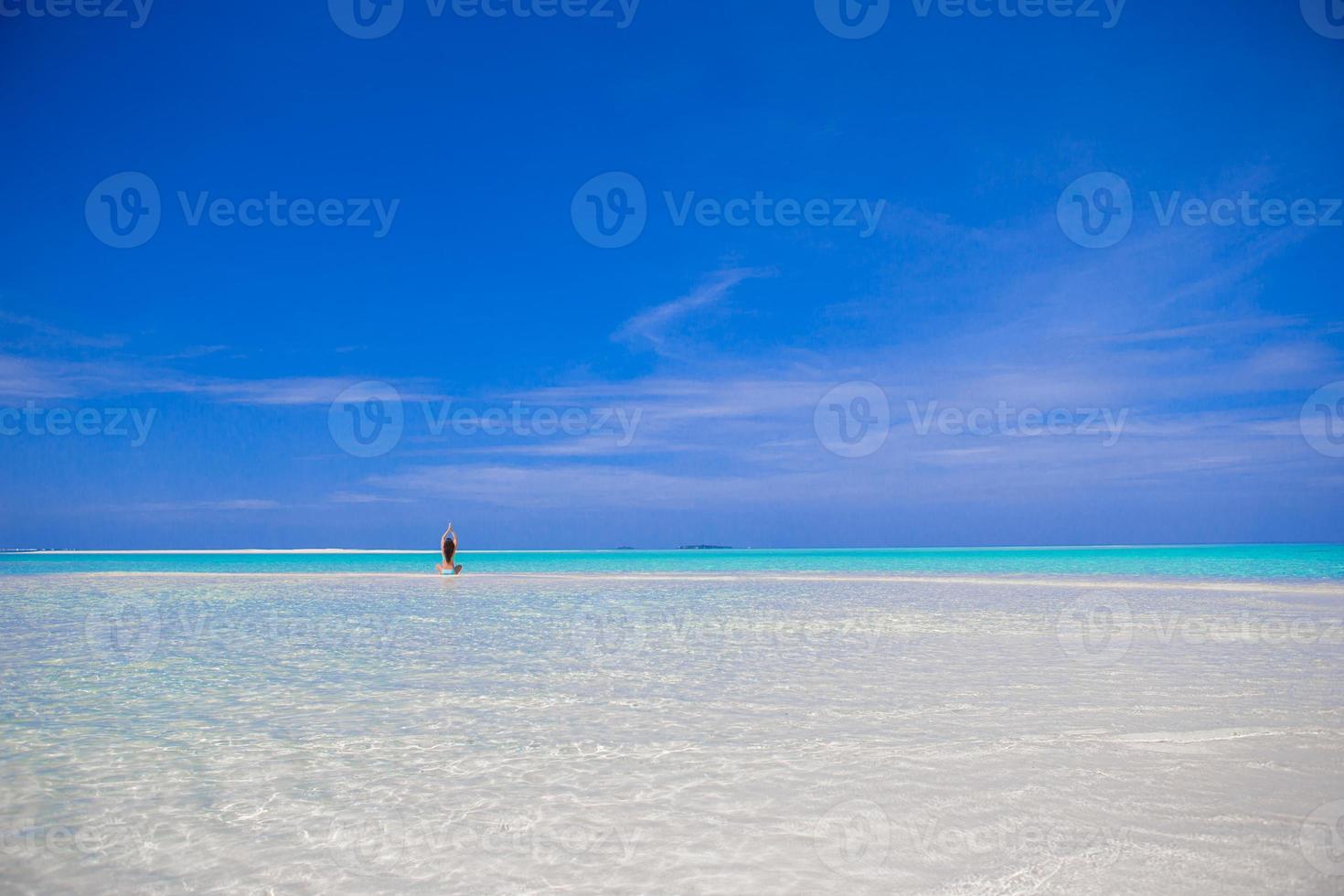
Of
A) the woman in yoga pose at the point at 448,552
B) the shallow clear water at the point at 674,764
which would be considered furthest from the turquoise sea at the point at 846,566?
the shallow clear water at the point at 674,764

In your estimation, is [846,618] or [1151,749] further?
[846,618]

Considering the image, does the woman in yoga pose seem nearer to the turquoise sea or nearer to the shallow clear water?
the turquoise sea

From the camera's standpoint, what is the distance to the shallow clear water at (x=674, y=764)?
446cm

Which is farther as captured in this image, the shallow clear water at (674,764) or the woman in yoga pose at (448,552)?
the woman in yoga pose at (448,552)

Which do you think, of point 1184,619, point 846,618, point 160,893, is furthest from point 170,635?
point 1184,619

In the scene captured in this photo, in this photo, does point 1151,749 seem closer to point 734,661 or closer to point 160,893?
point 734,661

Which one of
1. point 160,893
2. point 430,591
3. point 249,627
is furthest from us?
point 430,591

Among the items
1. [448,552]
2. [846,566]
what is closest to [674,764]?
[448,552]

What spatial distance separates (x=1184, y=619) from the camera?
16594 millimetres

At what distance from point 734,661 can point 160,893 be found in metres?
8.04

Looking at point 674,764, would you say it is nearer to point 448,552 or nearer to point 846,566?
point 448,552

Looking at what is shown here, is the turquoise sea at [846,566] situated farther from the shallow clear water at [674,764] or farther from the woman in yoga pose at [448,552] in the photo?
the shallow clear water at [674,764]

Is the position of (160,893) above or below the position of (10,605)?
below

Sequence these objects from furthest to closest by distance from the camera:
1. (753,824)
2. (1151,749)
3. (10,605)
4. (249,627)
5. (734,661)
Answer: (10,605), (249,627), (734,661), (1151,749), (753,824)
